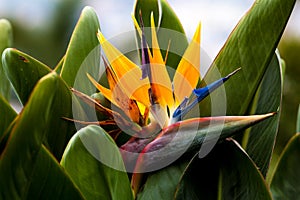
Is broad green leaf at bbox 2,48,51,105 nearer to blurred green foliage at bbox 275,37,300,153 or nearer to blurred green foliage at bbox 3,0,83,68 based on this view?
blurred green foliage at bbox 275,37,300,153

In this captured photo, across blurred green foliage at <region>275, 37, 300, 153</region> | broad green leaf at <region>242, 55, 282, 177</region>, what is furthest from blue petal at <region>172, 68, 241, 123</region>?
blurred green foliage at <region>275, 37, 300, 153</region>

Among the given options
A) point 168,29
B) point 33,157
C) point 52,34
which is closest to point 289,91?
point 168,29

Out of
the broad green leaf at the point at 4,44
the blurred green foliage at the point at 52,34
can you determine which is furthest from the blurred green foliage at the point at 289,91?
the blurred green foliage at the point at 52,34

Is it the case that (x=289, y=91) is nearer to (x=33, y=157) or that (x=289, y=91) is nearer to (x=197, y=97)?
(x=197, y=97)

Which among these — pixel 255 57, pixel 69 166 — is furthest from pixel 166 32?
pixel 69 166

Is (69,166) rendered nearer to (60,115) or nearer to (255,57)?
(60,115)
